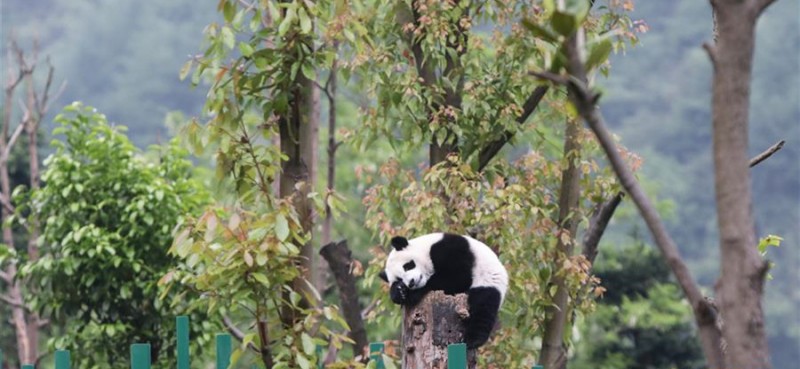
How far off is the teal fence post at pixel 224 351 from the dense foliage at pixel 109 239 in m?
2.72

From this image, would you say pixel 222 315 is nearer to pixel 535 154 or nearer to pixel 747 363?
pixel 535 154

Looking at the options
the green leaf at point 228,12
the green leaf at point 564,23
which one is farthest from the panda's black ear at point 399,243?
the green leaf at point 564,23

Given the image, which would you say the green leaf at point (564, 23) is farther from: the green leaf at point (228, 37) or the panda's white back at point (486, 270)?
the panda's white back at point (486, 270)

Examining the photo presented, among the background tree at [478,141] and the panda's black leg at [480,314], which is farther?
the background tree at [478,141]

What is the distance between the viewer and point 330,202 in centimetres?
497

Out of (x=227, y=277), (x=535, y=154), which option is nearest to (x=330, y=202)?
(x=227, y=277)

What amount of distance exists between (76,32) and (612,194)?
3293 cm

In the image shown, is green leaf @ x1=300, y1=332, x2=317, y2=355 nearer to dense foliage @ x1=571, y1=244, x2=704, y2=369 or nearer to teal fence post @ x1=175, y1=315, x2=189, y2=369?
teal fence post @ x1=175, y1=315, x2=189, y2=369

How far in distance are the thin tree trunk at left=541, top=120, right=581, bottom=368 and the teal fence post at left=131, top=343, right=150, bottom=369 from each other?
116 inches

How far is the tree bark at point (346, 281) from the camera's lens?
780cm

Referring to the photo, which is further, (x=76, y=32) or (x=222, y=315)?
(x=76, y=32)

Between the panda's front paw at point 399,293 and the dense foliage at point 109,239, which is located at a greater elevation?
the dense foliage at point 109,239

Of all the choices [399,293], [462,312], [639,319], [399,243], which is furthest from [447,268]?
[639,319]

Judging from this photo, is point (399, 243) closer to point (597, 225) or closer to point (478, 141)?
point (478, 141)
